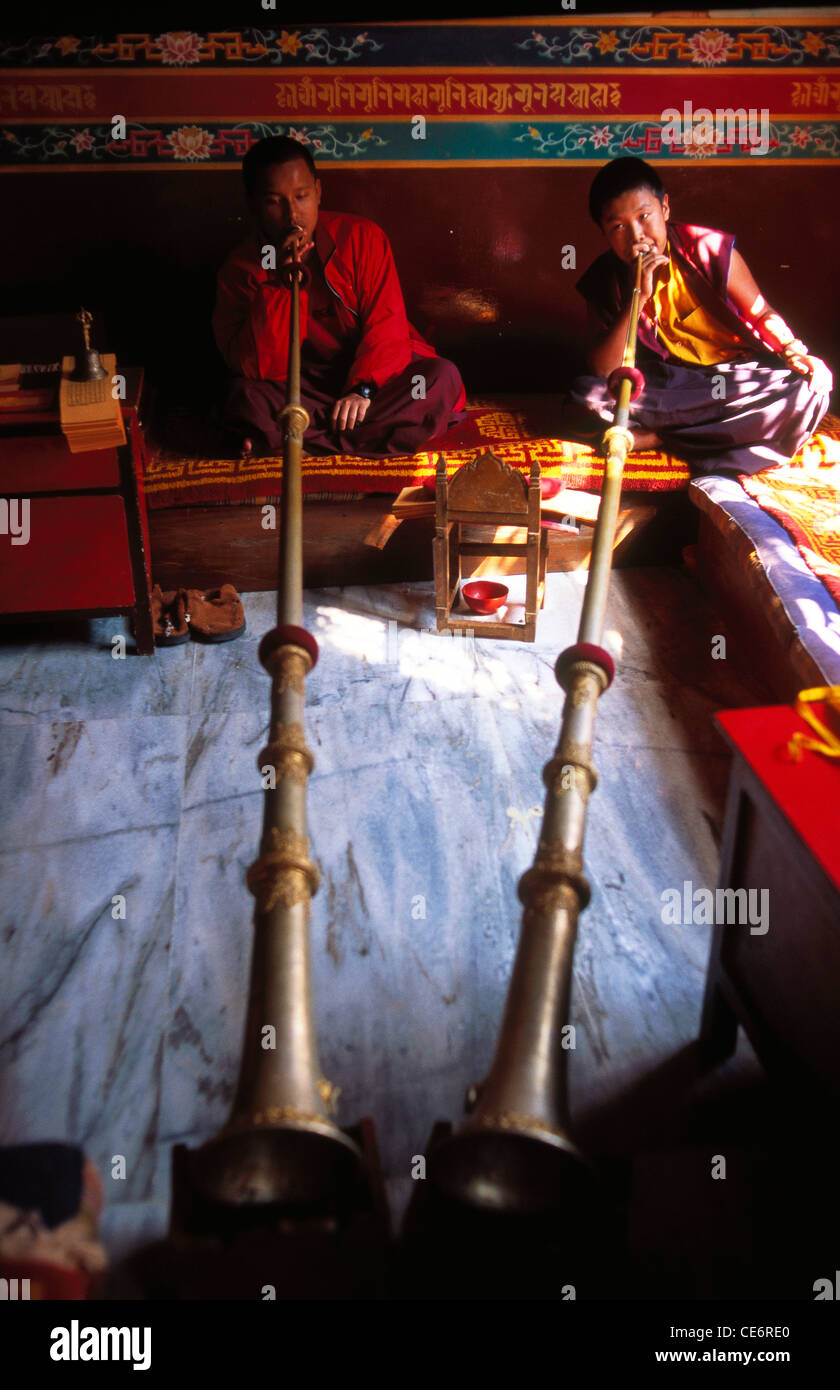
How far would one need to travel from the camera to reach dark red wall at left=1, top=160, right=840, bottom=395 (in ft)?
15.2

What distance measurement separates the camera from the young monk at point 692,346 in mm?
4121

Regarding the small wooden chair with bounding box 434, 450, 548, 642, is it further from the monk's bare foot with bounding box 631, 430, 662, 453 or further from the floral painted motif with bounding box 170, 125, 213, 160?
the floral painted motif with bounding box 170, 125, 213, 160

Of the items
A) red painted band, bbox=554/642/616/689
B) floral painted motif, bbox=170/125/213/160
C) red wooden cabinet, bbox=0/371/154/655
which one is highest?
floral painted motif, bbox=170/125/213/160

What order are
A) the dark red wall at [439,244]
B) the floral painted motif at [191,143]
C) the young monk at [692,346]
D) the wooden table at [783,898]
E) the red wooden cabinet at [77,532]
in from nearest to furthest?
the wooden table at [783,898]
the red wooden cabinet at [77,532]
the young monk at [692,346]
the floral painted motif at [191,143]
the dark red wall at [439,244]

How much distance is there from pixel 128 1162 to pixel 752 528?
2863mm

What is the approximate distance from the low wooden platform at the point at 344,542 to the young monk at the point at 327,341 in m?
0.30

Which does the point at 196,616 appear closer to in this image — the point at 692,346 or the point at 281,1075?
the point at 692,346

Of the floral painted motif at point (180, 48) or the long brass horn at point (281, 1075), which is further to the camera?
the floral painted motif at point (180, 48)

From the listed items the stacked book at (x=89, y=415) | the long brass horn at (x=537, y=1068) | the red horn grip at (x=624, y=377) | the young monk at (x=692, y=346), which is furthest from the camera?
the young monk at (x=692, y=346)

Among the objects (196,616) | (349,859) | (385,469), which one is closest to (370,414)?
(385,469)

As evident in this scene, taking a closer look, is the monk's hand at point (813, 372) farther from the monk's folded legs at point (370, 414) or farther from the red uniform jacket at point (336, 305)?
the red uniform jacket at point (336, 305)

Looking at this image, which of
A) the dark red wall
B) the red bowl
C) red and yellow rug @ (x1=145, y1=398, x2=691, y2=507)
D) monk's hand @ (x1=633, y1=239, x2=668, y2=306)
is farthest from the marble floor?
the dark red wall

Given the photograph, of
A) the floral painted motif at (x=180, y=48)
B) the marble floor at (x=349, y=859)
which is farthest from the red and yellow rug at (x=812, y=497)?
the floral painted motif at (x=180, y=48)

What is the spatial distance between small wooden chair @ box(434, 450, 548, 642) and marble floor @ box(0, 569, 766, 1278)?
108mm
